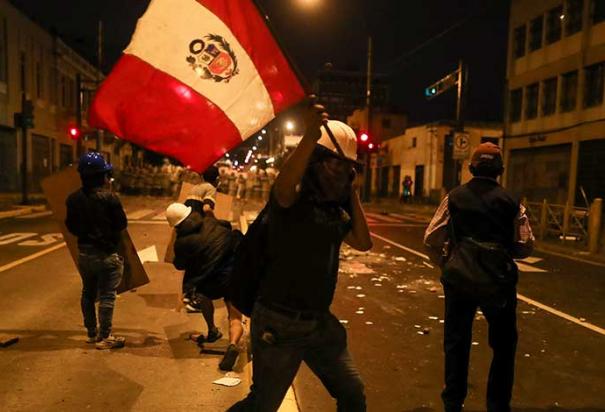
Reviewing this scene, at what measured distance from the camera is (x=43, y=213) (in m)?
20.7

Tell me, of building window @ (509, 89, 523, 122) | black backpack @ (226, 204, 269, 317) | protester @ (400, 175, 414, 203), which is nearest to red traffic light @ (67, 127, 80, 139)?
protester @ (400, 175, 414, 203)

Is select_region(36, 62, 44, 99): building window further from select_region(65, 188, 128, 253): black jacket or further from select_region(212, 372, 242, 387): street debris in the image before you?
select_region(212, 372, 242, 387): street debris

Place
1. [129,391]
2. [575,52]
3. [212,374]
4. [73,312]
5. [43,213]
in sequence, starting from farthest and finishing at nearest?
[575,52] → [43,213] → [73,312] → [212,374] → [129,391]

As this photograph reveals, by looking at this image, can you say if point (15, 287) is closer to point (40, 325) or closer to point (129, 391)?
point (40, 325)

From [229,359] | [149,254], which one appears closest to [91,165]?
[229,359]

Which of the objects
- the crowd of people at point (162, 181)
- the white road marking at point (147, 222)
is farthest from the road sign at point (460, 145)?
the crowd of people at point (162, 181)

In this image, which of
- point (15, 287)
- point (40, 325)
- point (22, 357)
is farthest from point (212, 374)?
point (15, 287)

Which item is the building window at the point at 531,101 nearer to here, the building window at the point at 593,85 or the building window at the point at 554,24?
the building window at the point at 554,24

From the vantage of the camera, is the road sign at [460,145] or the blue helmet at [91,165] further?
the road sign at [460,145]

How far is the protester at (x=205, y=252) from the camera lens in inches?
180

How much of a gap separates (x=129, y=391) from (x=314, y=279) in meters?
2.63

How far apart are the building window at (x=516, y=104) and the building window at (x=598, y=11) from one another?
6625 millimetres

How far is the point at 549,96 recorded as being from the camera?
2659 cm

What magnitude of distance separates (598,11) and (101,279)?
23817 mm
